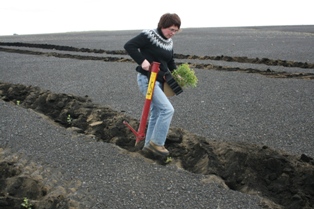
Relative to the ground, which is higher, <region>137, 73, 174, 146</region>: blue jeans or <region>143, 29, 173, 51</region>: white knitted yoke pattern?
<region>143, 29, 173, 51</region>: white knitted yoke pattern

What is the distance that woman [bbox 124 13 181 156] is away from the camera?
4559mm

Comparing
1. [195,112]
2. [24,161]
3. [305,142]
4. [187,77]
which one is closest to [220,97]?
[195,112]

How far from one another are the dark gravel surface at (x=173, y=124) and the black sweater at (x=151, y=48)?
1.36m

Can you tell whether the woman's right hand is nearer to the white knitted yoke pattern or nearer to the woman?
the woman

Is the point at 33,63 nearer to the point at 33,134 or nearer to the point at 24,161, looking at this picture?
the point at 33,134

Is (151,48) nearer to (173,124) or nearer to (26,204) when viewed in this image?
(173,124)

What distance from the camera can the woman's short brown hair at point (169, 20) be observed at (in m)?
4.46

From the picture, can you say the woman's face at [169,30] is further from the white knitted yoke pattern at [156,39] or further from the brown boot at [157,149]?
the brown boot at [157,149]

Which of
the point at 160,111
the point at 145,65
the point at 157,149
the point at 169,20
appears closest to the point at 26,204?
the point at 157,149

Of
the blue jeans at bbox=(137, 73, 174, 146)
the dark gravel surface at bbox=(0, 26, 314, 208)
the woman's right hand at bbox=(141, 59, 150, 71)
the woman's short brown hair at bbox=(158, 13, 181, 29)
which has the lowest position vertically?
the dark gravel surface at bbox=(0, 26, 314, 208)

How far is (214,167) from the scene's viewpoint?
4934mm

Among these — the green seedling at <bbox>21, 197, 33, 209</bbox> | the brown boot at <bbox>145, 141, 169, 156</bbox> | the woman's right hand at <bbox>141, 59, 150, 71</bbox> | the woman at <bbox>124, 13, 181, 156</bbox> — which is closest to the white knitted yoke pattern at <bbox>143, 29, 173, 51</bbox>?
the woman at <bbox>124, 13, 181, 156</bbox>

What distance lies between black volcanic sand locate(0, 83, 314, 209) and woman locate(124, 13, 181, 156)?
520mm

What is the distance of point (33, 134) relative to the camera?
19.8 feet
